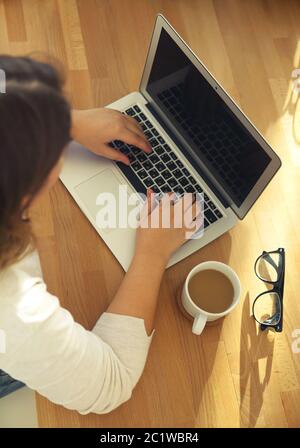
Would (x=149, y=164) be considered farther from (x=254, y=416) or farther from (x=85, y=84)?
(x=254, y=416)

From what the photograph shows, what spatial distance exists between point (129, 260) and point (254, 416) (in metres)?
0.35

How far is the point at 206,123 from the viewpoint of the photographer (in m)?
1.00

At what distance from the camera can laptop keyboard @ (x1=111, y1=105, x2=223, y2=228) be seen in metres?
1.05

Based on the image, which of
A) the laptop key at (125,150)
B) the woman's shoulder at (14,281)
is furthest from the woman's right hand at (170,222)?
the woman's shoulder at (14,281)

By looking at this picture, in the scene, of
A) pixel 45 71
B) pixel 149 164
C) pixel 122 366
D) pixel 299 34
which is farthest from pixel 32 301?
pixel 299 34

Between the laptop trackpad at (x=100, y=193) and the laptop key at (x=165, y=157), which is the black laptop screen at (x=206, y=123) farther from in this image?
the laptop trackpad at (x=100, y=193)

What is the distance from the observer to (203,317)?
0.91 m

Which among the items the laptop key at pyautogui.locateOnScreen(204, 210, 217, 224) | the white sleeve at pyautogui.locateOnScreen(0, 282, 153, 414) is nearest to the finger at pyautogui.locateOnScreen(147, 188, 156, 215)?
the laptop key at pyautogui.locateOnScreen(204, 210, 217, 224)

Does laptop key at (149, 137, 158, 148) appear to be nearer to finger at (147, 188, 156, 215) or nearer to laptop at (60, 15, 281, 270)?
laptop at (60, 15, 281, 270)

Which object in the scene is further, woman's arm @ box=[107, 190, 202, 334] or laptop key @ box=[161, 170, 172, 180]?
laptop key @ box=[161, 170, 172, 180]

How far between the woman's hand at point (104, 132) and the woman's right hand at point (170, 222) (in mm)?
108

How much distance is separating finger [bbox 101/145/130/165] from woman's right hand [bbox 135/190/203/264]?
9cm

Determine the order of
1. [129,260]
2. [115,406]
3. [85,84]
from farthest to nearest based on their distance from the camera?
[85,84] < [129,260] < [115,406]

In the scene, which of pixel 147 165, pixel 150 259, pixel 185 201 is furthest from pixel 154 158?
pixel 150 259
